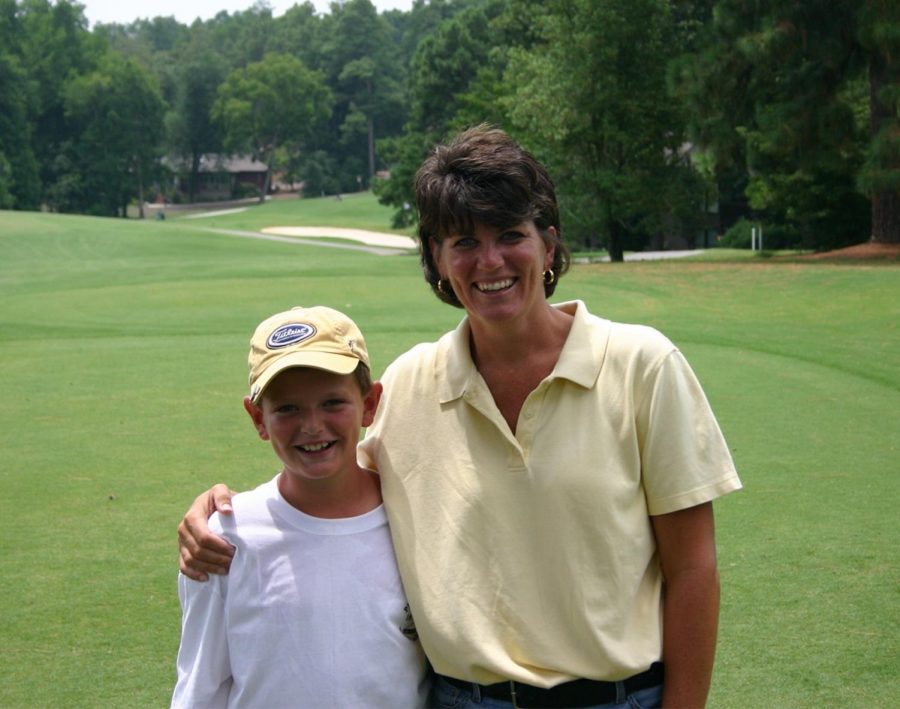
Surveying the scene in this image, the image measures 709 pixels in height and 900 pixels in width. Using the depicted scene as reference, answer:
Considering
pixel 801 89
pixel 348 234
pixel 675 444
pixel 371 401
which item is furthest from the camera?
pixel 348 234

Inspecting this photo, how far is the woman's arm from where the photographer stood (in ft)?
7.88

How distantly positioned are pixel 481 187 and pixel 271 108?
305 ft

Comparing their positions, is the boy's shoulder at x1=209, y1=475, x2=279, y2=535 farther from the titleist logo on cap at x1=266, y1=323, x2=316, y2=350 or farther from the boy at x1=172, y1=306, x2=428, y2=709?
the titleist logo on cap at x1=266, y1=323, x2=316, y2=350

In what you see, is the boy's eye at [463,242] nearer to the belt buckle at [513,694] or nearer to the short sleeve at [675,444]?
the short sleeve at [675,444]

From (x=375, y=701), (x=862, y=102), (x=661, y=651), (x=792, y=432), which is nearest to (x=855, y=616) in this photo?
(x=661, y=651)

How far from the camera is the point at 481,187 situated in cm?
245

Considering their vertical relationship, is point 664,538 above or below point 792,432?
above

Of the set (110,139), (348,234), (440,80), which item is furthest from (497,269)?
(110,139)

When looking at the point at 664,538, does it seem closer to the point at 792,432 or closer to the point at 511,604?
the point at 511,604

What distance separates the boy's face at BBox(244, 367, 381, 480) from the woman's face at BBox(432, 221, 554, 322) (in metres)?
0.31

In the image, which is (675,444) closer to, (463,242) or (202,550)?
(463,242)

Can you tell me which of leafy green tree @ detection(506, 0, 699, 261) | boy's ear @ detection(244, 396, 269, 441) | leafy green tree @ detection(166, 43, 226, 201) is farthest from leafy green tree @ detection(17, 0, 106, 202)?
boy's ear @ detection(244, 396, 269, 441)

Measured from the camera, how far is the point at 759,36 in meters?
24.8

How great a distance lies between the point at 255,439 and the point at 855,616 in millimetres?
4239
